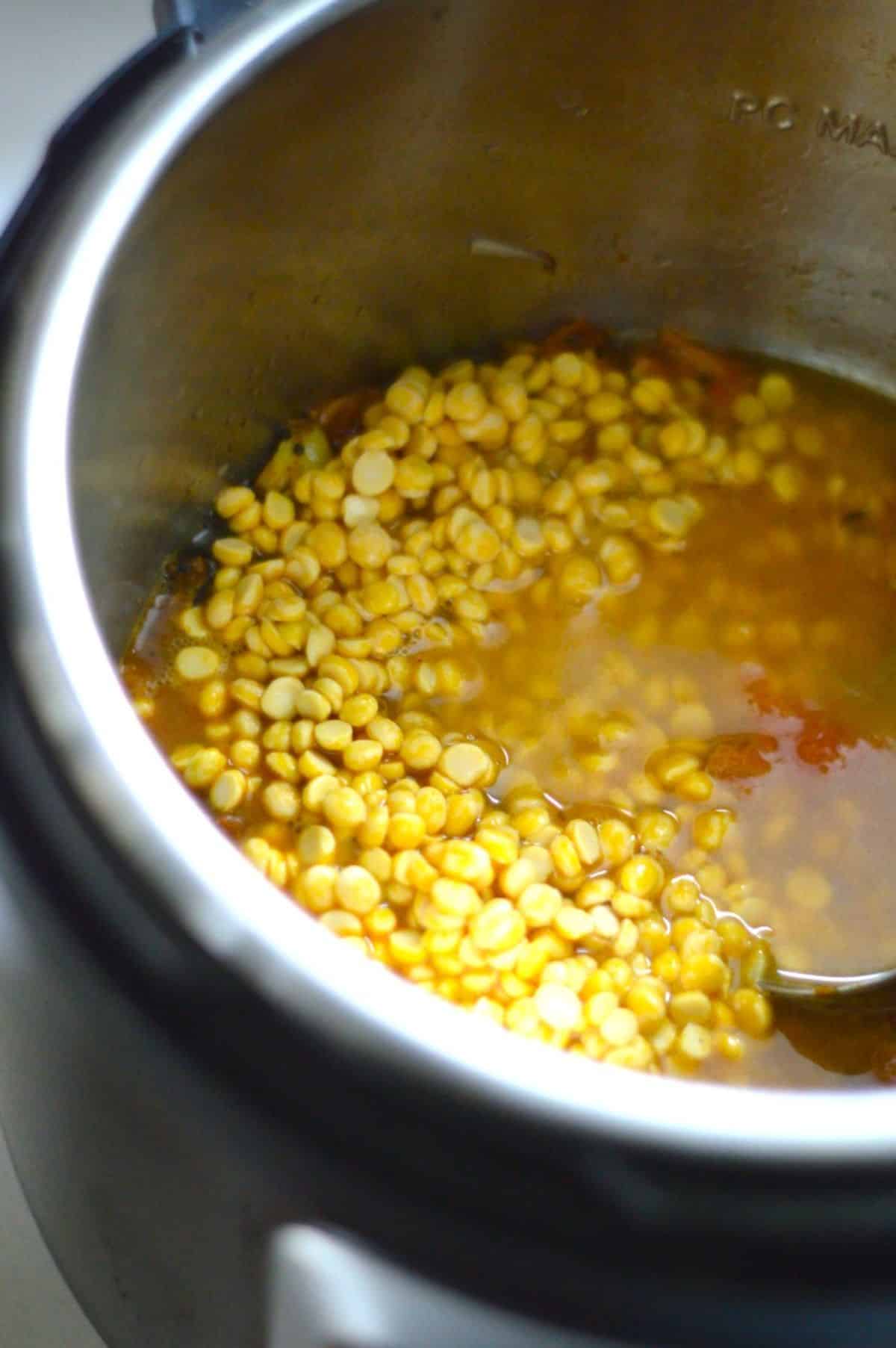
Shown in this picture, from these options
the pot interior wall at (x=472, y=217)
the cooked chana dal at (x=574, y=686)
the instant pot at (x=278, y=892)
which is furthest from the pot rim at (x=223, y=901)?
the cooked chana dal at (x=574, y=686)

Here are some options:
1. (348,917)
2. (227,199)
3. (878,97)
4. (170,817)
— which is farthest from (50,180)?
(878,97)

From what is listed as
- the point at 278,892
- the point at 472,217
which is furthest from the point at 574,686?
the point at 278,892

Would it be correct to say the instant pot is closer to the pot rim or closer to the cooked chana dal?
the pot rim

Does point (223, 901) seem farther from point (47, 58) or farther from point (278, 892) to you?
point (47, 58)

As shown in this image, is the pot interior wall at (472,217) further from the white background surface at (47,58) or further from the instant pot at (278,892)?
the white background surface at (47,58)

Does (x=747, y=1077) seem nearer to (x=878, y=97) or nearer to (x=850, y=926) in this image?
(x=850, y=926)

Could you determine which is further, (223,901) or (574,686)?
(574,686)
